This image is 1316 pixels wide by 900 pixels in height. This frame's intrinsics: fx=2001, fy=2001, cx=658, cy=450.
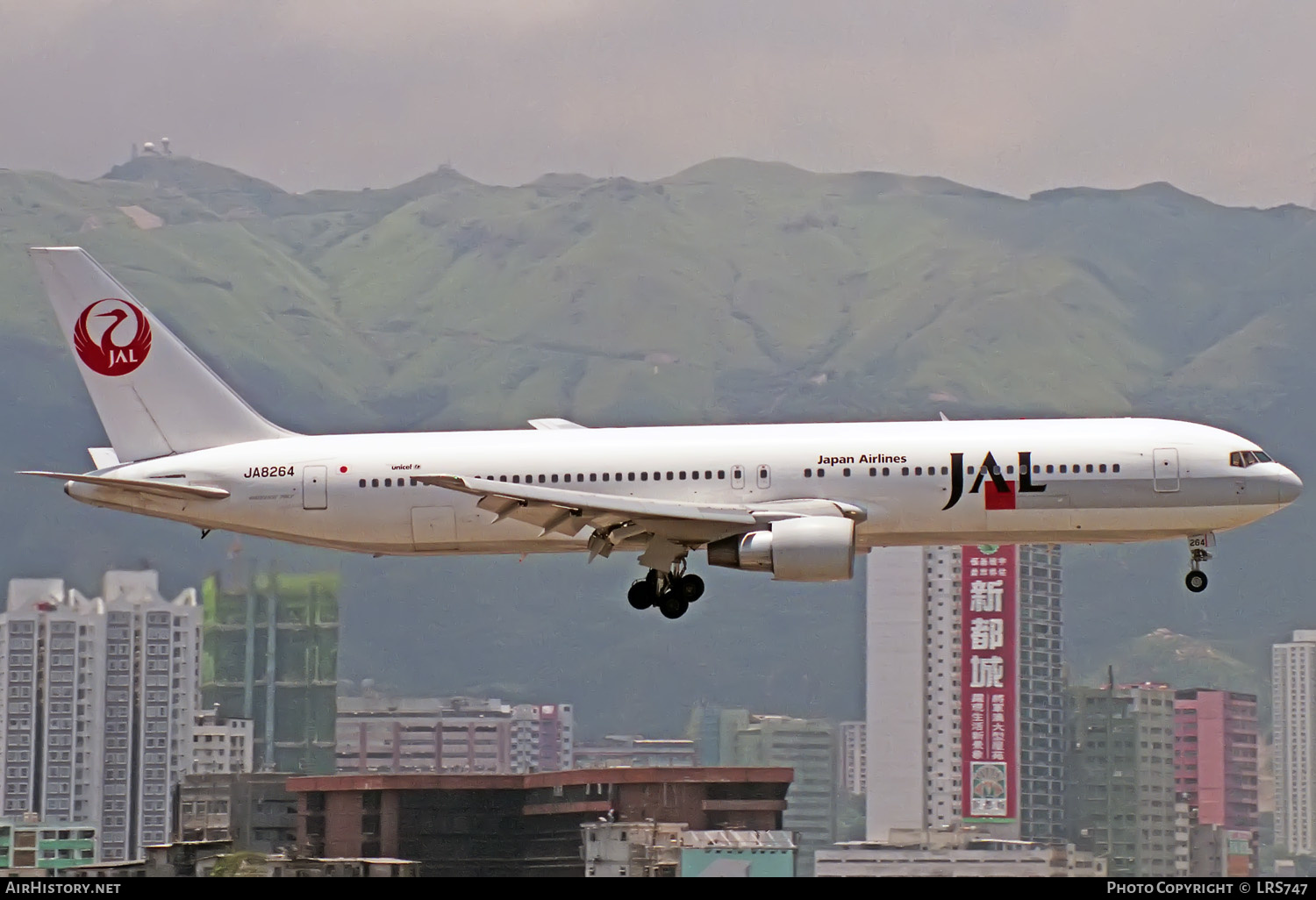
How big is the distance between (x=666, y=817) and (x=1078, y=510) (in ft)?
297

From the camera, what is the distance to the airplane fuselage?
51656 millimetres

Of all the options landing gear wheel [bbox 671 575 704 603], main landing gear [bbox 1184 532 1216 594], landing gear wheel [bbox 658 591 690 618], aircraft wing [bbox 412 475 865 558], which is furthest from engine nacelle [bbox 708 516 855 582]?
main landing gear [bbox 1184 532 1216 594]

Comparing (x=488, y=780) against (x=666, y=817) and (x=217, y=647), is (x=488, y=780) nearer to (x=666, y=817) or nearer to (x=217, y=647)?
(x=666, y=817)

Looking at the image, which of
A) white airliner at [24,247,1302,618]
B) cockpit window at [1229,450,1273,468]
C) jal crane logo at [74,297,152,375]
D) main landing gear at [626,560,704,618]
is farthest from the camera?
jal crane logo at [74,297,152,375]

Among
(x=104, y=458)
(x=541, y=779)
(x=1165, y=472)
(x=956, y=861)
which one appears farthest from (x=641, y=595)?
(x=956, y=861)

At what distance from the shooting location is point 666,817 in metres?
138

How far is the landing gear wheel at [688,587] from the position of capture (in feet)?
183

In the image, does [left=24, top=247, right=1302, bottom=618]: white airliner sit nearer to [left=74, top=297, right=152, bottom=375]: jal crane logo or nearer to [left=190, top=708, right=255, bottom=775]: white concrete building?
[left=74, top=297, right=152, bottom=375]: jal crane logo

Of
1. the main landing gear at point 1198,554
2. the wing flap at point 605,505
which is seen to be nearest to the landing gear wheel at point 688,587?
the wing flap at point 605,505

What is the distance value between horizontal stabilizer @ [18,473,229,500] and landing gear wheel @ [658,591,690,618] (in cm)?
1252

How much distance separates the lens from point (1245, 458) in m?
52.6

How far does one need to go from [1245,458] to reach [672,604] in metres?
15.8

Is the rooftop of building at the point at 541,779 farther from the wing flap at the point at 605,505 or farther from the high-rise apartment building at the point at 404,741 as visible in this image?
the wing flap at the point at 605,505

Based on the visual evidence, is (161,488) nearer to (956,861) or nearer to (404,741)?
(404,741)
